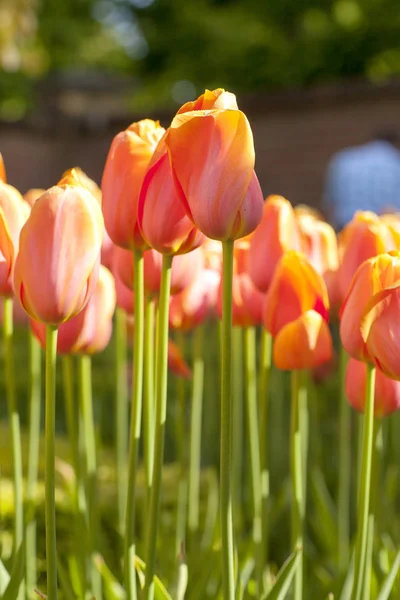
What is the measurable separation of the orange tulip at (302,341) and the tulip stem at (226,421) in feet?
0.84

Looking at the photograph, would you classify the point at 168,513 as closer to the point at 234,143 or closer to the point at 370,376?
the point at 370,376

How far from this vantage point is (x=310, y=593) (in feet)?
4.60

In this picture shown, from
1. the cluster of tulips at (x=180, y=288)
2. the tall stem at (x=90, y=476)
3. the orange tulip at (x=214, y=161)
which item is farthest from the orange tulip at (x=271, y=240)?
the orange tulip at (x=214, y=161)

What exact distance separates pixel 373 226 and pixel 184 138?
0.43 m

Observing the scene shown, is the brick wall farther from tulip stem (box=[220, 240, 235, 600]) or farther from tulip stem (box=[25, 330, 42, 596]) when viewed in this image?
tulip stem (box=[220, 240, 235, 600])

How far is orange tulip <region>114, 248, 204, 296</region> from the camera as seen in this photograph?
1030 mm

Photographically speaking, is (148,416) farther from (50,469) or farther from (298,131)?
(298,131)

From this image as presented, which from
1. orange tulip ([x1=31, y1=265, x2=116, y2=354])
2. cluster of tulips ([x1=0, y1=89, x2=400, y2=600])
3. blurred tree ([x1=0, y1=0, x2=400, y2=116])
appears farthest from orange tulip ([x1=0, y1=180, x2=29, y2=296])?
blurred tree ([x1=0, y1=0, x2=400, y2=116])

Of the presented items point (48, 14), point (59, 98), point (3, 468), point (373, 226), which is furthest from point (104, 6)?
point (373, 226)

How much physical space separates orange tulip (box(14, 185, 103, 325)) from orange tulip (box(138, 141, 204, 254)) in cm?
6

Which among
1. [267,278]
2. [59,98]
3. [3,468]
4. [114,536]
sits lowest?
[114,536]

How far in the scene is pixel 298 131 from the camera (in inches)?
396

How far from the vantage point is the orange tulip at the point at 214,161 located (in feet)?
2.38

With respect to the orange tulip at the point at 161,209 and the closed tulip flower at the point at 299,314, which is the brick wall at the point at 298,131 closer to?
the closed tulip flower at the point at 299,314
